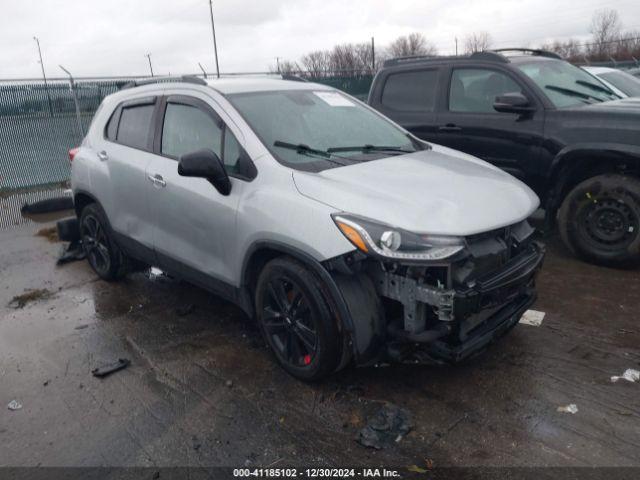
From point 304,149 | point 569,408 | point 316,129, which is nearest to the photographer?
point 569,408

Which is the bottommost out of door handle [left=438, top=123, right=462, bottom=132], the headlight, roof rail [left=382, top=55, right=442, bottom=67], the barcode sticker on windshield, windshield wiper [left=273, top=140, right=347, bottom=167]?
the headlight

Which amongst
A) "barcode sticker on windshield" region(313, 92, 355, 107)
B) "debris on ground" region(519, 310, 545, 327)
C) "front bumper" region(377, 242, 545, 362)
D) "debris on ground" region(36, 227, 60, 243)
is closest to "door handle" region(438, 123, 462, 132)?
"barcode sticker on windshield" region(313, 92, 355, 107)

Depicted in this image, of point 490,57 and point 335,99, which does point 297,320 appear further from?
point 490,57

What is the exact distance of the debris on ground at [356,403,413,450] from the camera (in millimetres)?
2824

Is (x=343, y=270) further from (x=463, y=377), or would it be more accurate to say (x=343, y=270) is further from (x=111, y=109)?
(x=111, y=109)

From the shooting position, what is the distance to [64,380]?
363 centimetres

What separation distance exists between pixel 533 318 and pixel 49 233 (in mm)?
6370

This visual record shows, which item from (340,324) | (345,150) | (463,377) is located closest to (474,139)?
(345,150)

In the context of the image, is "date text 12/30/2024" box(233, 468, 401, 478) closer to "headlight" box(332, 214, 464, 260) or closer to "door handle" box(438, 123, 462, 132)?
"headlight" box(332, 214, 464, 260)

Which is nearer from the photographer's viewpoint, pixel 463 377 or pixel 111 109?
pixel 463 377

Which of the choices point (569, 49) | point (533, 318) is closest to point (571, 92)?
point (533, 318)

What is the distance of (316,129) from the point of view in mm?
3816

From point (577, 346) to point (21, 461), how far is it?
3.48 meters

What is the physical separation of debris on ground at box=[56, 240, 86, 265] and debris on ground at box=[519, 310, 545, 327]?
485 cm
